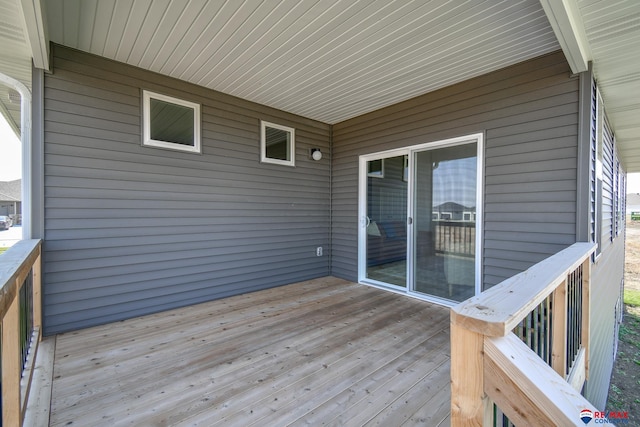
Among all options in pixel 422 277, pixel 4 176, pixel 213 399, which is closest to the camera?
pixel 213 399

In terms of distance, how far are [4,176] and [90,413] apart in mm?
3164

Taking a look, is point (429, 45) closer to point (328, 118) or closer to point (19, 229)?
point (328, 118)

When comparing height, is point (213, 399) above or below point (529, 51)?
below

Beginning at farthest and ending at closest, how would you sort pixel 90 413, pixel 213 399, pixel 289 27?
pixel 289 27, pixel 213 399, pixel 90 413

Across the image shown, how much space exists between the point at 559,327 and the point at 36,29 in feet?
13.3

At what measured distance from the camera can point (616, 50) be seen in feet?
8.05

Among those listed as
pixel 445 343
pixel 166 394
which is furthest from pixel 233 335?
pixel 445 343

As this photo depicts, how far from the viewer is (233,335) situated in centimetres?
270

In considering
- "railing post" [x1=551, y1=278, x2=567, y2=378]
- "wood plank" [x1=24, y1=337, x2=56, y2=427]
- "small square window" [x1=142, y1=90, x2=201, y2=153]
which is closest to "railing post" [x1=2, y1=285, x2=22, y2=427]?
"wood plank" [x1=24, y1=337, x2=56, y2=427]

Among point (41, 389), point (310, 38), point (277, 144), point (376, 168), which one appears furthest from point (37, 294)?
point (376, 168)

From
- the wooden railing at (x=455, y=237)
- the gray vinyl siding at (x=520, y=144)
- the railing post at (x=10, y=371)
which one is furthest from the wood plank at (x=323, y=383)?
the gray vinyl siding at (x=520, y=144)

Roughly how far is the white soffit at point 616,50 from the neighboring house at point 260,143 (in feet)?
0.23

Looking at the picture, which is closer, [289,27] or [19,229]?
[289,27]

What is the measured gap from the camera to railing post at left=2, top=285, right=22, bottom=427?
1.31 m
